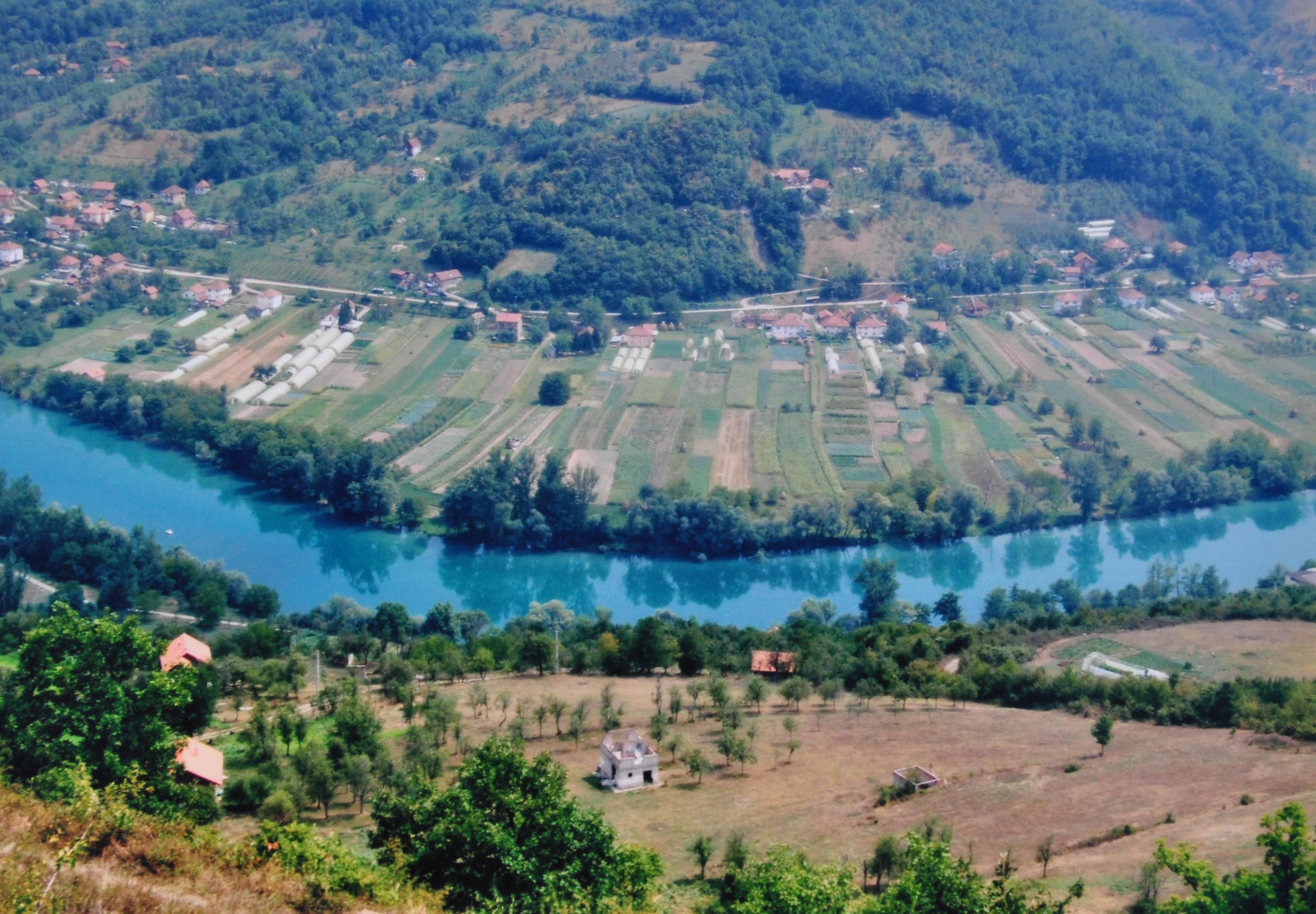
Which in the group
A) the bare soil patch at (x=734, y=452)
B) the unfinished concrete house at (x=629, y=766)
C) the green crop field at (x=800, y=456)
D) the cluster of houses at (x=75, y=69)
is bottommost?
the bare soil patch at (x=734, y=452)

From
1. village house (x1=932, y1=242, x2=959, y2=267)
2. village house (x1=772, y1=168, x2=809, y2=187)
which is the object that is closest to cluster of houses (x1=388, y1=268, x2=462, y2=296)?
village house (x1=772, y1=168, x2=809, y2=187)

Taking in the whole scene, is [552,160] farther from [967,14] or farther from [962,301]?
[967,14]

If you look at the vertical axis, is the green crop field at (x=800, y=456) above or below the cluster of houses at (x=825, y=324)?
below

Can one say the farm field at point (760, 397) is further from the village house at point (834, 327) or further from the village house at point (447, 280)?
the village house at point (447, 280)

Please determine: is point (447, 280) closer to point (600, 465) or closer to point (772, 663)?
point (600, 465)

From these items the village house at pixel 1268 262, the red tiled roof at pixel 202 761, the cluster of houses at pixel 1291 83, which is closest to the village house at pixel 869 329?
the village house at pixel 1268 262
